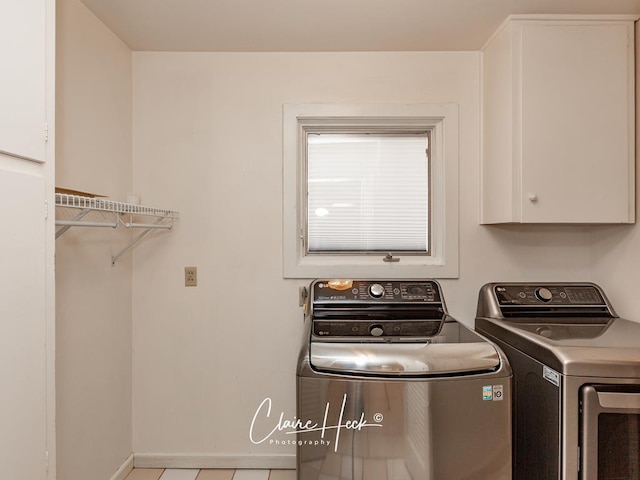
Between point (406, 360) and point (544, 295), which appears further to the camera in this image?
point (544, 295)

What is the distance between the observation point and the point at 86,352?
71.6 inches

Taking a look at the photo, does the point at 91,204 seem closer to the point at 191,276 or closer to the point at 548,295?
the point at 191,276

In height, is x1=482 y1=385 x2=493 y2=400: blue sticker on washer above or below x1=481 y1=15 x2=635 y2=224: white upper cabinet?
below

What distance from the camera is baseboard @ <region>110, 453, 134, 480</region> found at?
6.78ft

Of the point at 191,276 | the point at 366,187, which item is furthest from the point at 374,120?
the point at 191,276

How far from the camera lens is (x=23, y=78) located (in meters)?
1.07

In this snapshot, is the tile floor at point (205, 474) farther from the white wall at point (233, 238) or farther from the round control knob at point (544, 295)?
the round control knob at point (544, 295)

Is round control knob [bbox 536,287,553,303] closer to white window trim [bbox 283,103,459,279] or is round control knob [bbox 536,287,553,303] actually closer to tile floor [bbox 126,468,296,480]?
white window trim [bbox 283,103,459,279]

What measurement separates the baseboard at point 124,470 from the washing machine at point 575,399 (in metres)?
1.83

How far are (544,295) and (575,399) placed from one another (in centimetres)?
72

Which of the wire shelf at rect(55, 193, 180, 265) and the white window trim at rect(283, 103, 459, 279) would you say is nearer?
the wire shelf at rect(55, 193, 180, 265)

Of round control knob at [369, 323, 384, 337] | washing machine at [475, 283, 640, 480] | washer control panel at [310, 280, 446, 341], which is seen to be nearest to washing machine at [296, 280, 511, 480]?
washing machine at [475, 283, 640, 480]

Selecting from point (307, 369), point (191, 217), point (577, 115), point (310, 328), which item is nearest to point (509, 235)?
point (577, 115)

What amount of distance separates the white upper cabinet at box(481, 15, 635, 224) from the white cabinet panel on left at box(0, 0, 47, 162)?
5.88ft
